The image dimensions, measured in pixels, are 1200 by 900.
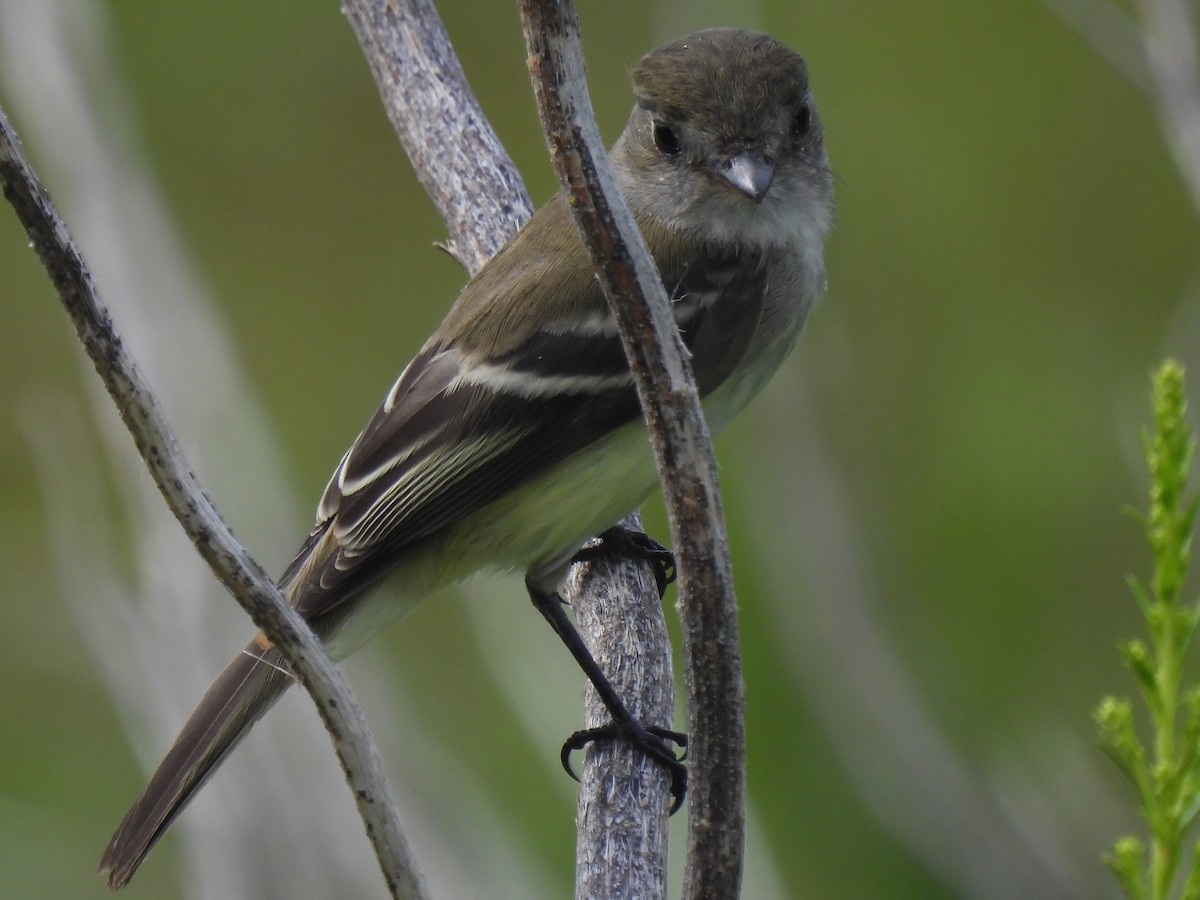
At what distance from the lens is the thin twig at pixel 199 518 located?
1233mm

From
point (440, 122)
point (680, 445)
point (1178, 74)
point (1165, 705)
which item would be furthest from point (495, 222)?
point (1165, 705)

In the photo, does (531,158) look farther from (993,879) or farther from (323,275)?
(993,879)

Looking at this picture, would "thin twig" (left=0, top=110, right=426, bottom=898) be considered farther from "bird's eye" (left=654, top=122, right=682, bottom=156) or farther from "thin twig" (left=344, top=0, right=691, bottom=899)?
"bird's eye" (left=654, top=122, right=682, bottom=156)

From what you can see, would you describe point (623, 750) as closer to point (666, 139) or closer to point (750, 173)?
point (750, 173)

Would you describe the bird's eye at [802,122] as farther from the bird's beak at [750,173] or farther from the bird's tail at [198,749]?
the bird's tail at [198,749]

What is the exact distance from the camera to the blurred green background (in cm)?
314

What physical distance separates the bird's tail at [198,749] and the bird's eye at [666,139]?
1.23 meters

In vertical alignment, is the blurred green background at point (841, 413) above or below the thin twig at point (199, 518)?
below

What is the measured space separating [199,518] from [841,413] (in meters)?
3.40

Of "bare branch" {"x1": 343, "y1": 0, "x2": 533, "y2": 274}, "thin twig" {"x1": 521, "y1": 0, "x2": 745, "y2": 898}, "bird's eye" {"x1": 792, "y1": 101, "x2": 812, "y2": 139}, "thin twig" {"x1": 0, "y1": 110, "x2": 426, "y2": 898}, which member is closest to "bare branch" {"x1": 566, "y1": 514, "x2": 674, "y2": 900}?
"thin twig" {"x1": 521, "y1": 0, "x2": 745, "y2": 898}

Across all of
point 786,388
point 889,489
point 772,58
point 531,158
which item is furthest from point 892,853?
point 531,158

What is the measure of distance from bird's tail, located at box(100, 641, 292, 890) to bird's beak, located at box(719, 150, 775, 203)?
45.1 inches

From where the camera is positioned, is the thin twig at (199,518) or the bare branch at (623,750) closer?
the thin twig at (199,518)

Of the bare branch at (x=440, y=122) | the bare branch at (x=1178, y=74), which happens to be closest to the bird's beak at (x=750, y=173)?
the bare branch at (x=440, y=122)
